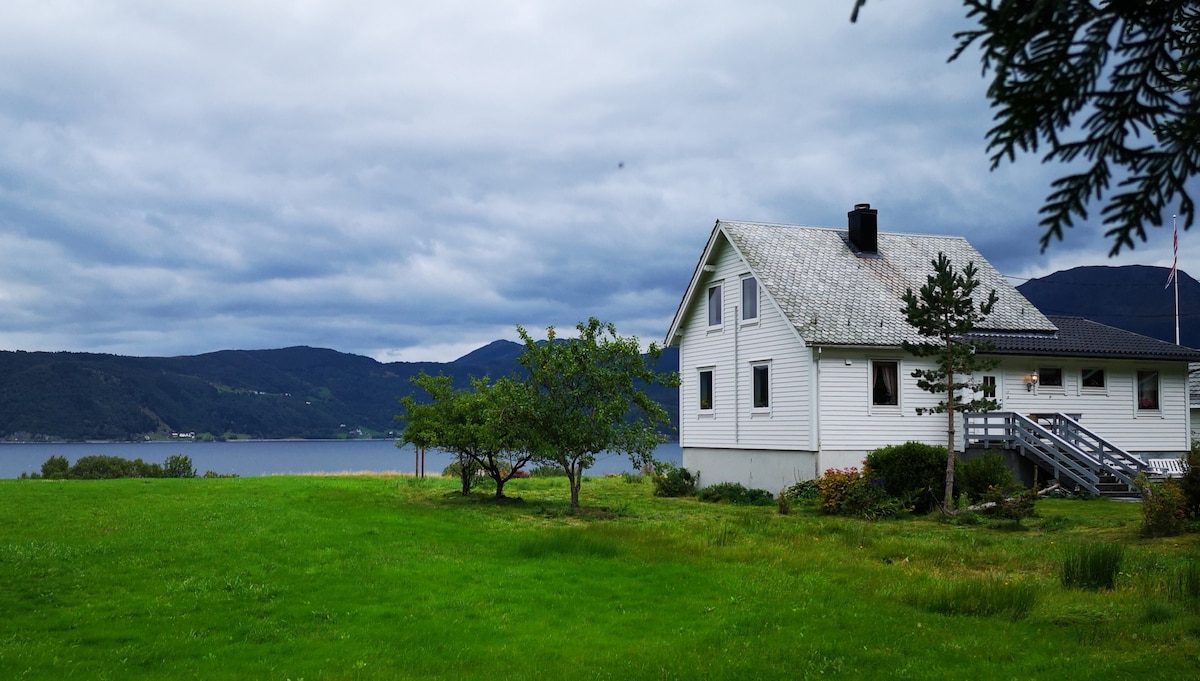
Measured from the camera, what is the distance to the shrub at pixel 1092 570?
523 inches

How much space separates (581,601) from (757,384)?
2111 centimetres

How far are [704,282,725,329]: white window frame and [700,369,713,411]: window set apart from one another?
1.86 metres

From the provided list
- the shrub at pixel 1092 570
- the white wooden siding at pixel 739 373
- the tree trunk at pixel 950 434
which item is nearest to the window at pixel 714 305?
the white wooden siding at pixel 739 373

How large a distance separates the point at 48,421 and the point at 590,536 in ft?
663

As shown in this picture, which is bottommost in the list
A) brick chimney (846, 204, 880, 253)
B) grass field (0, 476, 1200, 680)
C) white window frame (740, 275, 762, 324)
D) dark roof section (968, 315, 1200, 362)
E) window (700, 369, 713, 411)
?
grass field (0, 476, 1200, 680)

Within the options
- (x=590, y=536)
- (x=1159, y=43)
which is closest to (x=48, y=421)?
(x=590, y=536)

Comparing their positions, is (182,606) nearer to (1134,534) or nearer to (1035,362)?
(1134,534)

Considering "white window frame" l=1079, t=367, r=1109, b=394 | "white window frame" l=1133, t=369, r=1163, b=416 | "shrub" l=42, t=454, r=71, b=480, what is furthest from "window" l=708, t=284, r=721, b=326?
"shrub" l=42, t=454, r=71, b=480

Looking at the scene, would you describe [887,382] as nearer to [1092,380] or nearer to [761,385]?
[761,385]

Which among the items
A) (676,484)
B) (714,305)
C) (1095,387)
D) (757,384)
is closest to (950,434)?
(757,384)

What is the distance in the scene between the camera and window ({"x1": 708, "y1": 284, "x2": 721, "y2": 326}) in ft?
118

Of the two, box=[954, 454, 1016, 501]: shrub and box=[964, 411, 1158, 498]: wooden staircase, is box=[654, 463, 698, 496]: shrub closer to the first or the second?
box=[964, 411, 1158, 498]: wooden staircase

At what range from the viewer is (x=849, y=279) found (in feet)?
112

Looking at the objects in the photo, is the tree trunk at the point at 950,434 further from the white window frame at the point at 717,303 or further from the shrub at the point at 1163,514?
the white window frame at the point at 717,303
